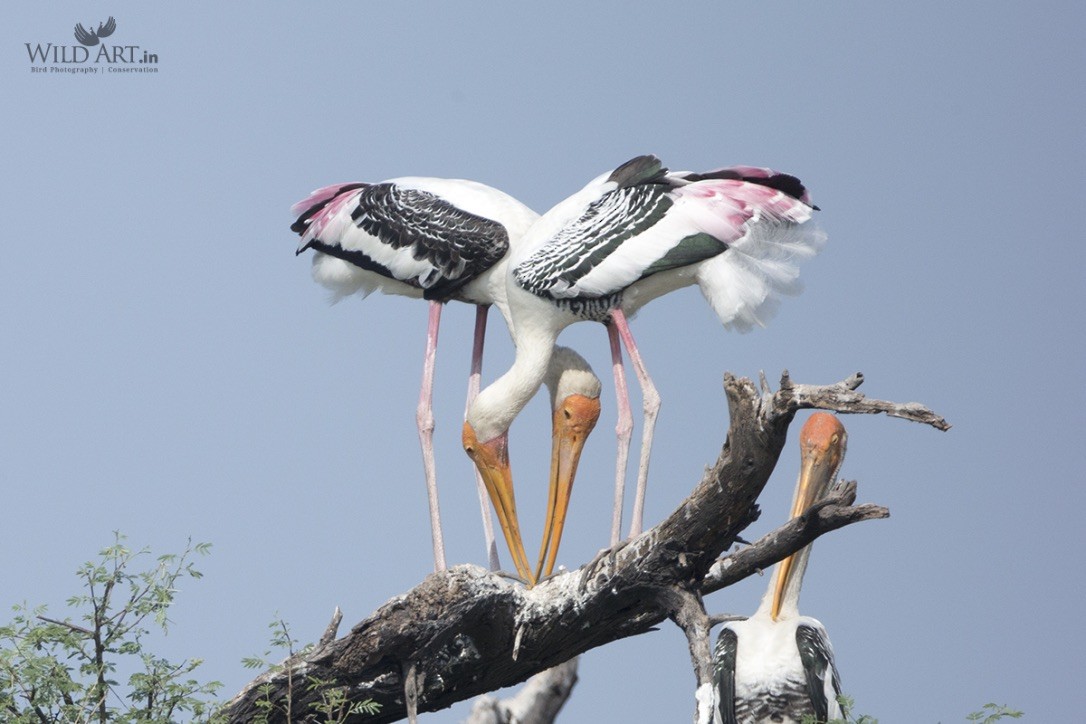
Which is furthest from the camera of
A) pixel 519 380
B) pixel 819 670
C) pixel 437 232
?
pixel 437 232

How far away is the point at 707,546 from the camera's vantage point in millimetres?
7992

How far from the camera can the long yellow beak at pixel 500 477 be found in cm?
1087

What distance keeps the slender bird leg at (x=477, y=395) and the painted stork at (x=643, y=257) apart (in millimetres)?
452

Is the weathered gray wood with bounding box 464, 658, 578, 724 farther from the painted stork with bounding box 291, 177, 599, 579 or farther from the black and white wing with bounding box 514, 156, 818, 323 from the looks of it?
the black and white wing with bounding box 514, 156, 818, 323

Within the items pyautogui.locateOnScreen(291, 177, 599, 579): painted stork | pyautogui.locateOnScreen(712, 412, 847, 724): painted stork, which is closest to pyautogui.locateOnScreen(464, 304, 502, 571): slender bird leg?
pyautogui.locateOnScreen(291, 177, 599, 579): painted stork

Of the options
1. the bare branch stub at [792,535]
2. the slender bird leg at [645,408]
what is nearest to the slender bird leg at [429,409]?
the slender bird leg at [645,408]

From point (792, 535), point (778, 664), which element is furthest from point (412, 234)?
point (792, 535)

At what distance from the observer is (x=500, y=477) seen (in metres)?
10.9

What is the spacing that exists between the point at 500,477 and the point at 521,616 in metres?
2.27

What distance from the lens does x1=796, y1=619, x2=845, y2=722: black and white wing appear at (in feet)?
32.1

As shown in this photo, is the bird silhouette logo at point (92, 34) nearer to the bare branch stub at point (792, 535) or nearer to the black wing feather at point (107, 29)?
the black wing feather at point (107, 29)

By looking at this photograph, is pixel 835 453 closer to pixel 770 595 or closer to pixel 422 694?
pixel 770 595

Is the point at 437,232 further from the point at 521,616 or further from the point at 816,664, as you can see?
the point at 816,664

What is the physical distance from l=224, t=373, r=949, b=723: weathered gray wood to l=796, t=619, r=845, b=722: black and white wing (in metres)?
1.44
